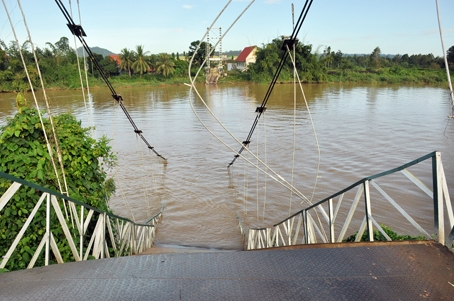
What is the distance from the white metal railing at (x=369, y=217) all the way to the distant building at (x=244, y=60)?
4518 cm

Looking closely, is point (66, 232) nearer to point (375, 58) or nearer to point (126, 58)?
point (126, 58)

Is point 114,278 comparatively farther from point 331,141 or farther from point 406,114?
point 406,114

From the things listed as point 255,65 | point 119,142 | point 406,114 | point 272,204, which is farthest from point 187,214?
point 255,65

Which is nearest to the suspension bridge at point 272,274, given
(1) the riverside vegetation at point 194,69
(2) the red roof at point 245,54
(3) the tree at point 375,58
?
(1) the riverside vegetation at point 194,69

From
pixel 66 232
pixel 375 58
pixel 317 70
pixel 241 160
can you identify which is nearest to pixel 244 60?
pixel 317 70

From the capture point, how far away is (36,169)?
11.1ft

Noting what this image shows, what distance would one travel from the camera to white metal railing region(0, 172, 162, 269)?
7.53 ft

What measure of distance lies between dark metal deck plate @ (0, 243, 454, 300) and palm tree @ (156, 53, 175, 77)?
43459 mm

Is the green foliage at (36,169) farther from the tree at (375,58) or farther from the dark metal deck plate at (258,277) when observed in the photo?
the tree at (375,58)

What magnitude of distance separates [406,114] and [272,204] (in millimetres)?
14609

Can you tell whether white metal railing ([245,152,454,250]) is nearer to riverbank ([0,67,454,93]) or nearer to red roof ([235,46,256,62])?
riverbank ([0,67,454,93])

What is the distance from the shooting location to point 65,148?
12.1 feet

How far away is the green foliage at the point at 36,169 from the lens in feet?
10.1

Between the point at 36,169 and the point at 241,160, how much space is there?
29.5 feet
